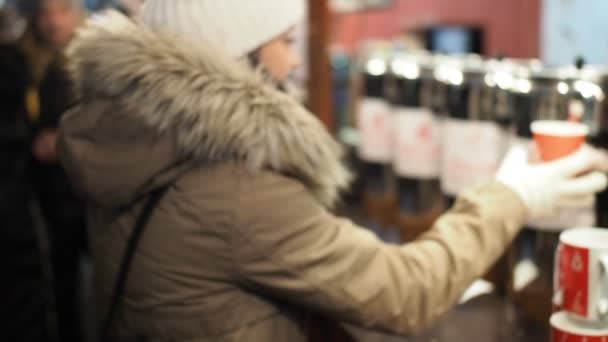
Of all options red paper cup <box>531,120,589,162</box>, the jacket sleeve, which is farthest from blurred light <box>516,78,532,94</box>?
the jacket sleeve

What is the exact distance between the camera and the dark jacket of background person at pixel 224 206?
4.00 feet

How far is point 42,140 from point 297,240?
198 centimetres

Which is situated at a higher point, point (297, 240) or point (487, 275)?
point (297, 240)

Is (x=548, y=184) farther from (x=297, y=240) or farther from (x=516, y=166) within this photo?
(x=297, y=240)

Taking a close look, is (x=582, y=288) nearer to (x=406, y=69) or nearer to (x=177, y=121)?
(x=177, y=121)

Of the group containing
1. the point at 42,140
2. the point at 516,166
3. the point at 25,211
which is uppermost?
the point at 516,166

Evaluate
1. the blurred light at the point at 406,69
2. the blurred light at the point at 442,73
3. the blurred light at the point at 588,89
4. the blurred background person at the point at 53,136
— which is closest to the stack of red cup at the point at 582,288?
the blurred light at the point at 588,89

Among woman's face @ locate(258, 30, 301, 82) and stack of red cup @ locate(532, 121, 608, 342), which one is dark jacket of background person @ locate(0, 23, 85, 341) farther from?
stack of red cup @ locate(532, 121, 608, 342)

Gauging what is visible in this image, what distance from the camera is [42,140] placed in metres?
2.98

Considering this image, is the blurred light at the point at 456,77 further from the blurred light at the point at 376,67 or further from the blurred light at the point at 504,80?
the blurred light at the point at 376,67

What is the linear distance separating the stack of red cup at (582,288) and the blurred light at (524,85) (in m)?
0.46

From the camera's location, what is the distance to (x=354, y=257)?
4.13ft

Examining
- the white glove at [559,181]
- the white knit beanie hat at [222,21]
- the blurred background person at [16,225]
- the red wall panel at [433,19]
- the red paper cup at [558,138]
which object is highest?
the white knit beanie hat at [222,21]

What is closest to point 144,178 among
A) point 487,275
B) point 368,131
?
point 487,275
